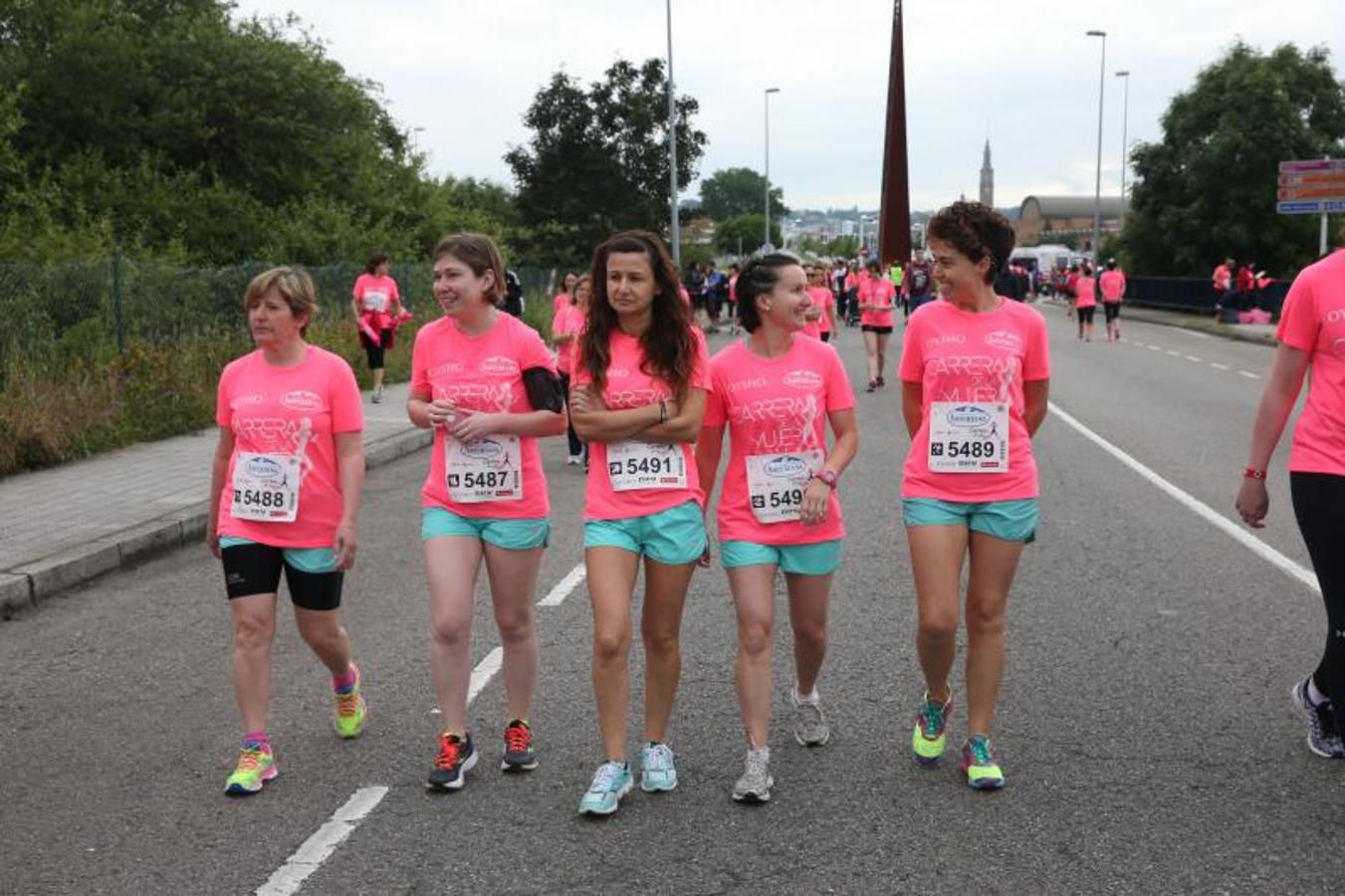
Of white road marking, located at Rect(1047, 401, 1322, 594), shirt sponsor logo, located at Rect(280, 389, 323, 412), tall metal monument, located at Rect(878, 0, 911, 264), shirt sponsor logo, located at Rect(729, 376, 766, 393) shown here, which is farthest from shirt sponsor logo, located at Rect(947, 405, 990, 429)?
tall metal monument, located at Rect(878, 0, 911, 264)

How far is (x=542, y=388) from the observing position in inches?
186

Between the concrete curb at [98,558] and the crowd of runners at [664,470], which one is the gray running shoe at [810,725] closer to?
the crowd of runners at [664,470]

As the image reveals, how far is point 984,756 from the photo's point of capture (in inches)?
179

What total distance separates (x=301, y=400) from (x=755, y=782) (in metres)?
1.93

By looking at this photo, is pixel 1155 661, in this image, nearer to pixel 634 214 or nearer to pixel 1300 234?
pixel 1300 234

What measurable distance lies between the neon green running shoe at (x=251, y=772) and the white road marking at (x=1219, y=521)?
3912 millimetres

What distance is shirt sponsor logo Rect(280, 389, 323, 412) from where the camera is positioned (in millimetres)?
4793

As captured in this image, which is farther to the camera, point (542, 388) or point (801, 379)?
point (542, 388)

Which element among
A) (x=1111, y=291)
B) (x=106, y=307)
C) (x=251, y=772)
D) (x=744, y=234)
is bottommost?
(x=744, y=234)

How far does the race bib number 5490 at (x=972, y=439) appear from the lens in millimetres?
4559

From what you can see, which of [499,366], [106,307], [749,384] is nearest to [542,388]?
[499,366]

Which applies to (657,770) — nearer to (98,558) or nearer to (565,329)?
(98,558)

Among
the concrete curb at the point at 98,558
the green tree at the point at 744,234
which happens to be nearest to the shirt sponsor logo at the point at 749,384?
the concrete curb at the point at 98,558

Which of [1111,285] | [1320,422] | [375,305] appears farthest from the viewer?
[1111,285]
